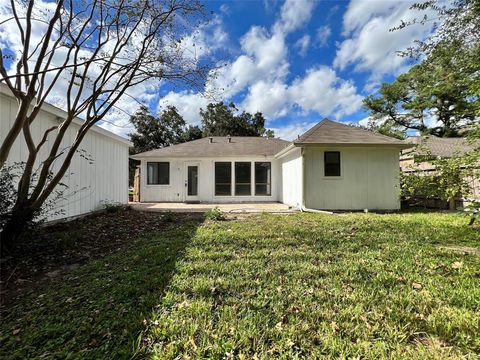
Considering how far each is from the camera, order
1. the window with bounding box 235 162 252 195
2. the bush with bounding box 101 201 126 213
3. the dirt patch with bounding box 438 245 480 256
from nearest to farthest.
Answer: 1. the dirt patch with bounding box 438 245 480 256
2. the bush with bounding box 101 201 126 213
3. the window with bounding box 235 162 252 195

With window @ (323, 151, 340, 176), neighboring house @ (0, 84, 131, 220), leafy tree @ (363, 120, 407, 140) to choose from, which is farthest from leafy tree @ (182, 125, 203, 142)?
window @ (323, 151, 340, 176)

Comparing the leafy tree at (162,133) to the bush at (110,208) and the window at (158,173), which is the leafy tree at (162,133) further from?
the bush at (110,208)

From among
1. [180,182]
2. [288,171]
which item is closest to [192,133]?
[180,182]

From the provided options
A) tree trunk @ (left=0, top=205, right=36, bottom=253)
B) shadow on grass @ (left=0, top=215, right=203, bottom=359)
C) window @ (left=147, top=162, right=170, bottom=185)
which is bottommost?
shadow on grass @ (left=0, top=215, right=203, bottom=359)

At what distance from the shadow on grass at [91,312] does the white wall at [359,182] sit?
7.62 metres

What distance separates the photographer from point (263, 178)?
1470 centimetres

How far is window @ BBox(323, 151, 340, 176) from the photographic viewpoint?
1065 cm

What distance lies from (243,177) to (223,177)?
1.13 m

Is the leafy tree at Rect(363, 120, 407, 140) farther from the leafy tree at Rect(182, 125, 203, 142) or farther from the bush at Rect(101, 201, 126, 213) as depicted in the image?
the bush at Rect(101, 201, 126, 213)

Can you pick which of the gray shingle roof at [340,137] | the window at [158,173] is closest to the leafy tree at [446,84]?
the gray shingle roof at [340,137]

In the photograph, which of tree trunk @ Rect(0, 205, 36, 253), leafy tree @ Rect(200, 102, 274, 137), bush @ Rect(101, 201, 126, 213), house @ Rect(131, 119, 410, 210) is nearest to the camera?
tree trunk @ Rect(0, 205, 36, 253)

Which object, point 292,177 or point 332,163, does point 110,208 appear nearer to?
point 292,177

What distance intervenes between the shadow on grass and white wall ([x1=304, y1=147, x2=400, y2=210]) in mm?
7622

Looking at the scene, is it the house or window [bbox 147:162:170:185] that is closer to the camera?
the house
